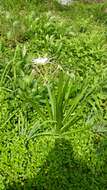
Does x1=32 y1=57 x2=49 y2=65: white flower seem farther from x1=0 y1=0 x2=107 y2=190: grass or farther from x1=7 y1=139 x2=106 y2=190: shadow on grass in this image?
x1=7 y1=139 x2=106 y2=190: shadow on grass

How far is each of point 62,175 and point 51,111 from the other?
598 mm

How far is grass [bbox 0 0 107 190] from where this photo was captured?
13.0 ft

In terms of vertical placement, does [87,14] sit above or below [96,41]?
above

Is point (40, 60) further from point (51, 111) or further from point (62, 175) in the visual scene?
point (62, 175)

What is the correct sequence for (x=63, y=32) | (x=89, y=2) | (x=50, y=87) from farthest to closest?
(x=89, y=2) → (x=63, y=32) → (x=50, y=87)

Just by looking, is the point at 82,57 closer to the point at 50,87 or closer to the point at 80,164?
the point at 50,87

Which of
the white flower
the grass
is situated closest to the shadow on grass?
the grass

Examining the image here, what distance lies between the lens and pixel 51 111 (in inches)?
165

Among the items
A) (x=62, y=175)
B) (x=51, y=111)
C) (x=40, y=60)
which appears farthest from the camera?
(x=40, y=60)

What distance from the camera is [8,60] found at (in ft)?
15.5

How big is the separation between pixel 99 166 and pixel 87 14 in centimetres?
308

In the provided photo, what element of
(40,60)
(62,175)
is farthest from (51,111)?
(40,60)

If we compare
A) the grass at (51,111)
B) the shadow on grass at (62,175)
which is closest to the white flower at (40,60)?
the grass at (51,111)

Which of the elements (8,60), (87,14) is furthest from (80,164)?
(87,14)
